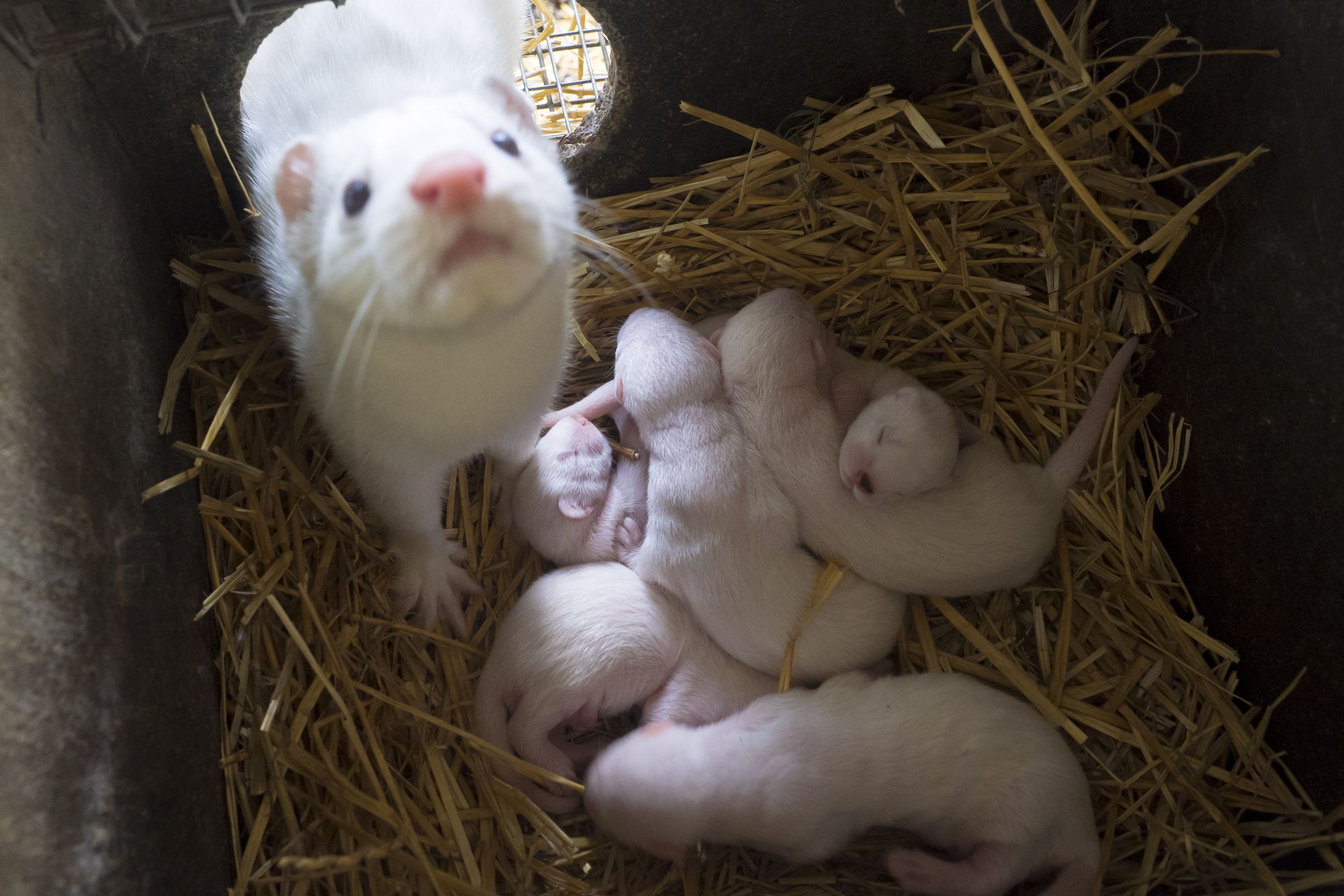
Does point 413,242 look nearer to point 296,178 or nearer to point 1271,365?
point 296,178

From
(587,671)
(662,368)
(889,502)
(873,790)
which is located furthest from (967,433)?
(587,671)

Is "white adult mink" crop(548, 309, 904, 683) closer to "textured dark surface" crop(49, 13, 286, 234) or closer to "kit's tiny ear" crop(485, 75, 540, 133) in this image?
"kit's tiny ear" crop(485, 75, 540, 133)

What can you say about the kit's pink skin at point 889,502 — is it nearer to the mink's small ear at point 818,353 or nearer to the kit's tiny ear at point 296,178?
the mink's small ear at point 818,353

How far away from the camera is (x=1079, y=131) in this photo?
8.50ft

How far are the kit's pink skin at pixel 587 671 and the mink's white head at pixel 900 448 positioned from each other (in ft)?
1.87

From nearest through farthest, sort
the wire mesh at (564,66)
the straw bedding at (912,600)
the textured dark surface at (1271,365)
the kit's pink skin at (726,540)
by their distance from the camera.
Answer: the textured dark surface at (1271,365) → the straw bedding at (912,600) → the kit's pink skin at (726,540) → the wire mesh at (564,66)

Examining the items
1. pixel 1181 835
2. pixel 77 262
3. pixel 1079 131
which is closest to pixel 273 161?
pixel 77 262

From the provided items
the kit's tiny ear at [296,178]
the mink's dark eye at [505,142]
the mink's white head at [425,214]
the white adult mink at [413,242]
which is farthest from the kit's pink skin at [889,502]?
the kit's tiny ear at [296,178]

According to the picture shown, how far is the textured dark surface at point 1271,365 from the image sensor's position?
2.04 meters

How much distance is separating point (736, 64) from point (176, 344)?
5.52 ft

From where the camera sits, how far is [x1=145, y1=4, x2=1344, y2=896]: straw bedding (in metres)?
2.17

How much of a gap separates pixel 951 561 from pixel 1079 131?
129cm

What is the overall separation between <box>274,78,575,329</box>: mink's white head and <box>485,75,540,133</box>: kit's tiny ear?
0.09m

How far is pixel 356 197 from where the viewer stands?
4.98 feet
